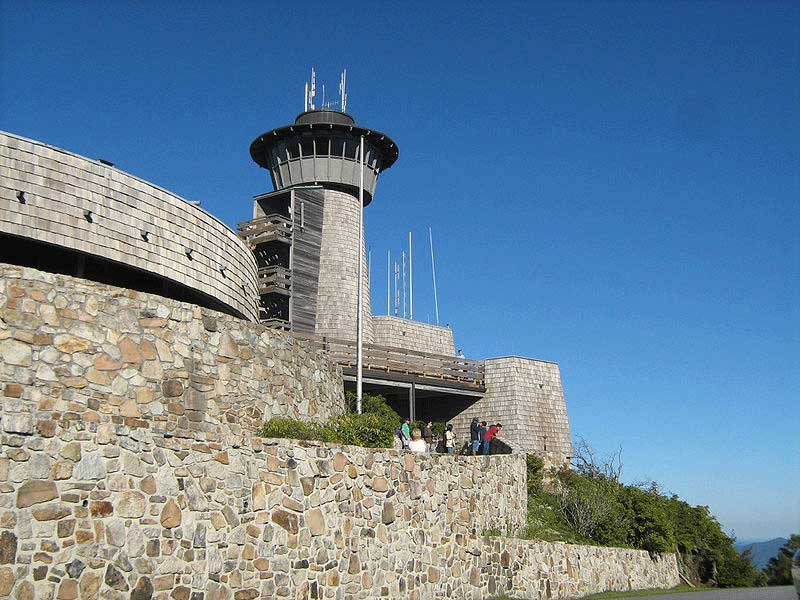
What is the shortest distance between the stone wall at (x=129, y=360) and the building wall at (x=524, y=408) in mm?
20333

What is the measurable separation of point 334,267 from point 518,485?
17184 millimetres

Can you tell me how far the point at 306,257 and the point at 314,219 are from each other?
2.28 meters

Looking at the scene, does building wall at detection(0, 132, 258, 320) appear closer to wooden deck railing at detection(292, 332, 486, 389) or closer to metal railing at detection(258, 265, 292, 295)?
wooden deck railing at detection(292, 332, 486, 389)

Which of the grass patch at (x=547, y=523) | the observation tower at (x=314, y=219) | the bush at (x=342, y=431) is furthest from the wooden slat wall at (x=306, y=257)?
the bush at (x=342, y=431)

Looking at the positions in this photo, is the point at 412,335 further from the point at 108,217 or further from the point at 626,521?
the point at 108,217

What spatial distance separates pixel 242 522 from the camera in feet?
43.0

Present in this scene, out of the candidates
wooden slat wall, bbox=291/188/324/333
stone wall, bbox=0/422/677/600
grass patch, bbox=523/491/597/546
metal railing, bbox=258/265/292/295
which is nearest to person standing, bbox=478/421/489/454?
grass patch, bbox=523/491/597/546

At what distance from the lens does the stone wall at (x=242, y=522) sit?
10141 millimetres

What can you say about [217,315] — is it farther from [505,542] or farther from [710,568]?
[710,568]

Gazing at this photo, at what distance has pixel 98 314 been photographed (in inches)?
662

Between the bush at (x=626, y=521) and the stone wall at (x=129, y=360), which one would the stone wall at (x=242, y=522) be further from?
→ the bush at (x=626, y=521)

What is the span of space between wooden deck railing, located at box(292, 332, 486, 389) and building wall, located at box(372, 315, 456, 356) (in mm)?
3387

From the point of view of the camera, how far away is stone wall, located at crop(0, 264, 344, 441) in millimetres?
15562

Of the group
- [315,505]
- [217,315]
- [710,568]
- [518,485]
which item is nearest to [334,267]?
[518,485]
